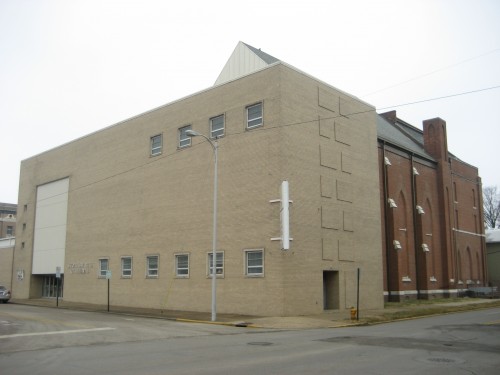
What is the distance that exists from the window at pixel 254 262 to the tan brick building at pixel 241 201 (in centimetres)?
7

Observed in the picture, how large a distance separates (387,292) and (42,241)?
30935 mm

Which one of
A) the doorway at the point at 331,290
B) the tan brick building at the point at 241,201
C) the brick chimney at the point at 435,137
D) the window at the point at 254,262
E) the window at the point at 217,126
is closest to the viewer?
the window at the point at 254,262

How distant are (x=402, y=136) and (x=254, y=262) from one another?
28.8 meters

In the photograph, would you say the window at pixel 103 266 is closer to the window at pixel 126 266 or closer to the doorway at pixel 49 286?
the window at pixel 126 266

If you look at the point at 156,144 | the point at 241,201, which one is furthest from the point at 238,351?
the point at 156,144

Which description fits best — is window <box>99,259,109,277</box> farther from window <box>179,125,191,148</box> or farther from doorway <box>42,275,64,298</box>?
window <box>179,125,191,148</box>

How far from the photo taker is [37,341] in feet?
52.6

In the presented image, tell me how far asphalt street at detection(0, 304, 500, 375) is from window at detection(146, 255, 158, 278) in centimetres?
1367

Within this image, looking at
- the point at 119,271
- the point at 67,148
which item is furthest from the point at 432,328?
the point at 67,148

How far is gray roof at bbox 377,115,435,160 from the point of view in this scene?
46.1m

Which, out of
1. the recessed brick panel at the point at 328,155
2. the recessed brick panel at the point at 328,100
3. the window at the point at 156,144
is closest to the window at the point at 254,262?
the recessed brick panel at the point at 328,155

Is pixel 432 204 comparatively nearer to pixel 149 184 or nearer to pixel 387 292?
pixel 387 292

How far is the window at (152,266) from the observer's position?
34.9m

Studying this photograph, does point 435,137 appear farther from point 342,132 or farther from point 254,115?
point 254,115
